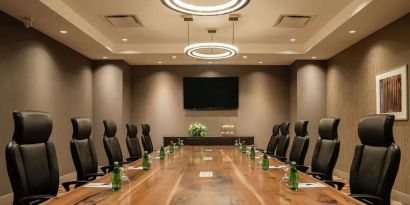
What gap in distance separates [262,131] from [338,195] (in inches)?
319

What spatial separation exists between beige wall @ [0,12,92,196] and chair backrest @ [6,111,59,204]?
2790mm

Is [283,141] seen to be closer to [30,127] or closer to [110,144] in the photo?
[110,144]

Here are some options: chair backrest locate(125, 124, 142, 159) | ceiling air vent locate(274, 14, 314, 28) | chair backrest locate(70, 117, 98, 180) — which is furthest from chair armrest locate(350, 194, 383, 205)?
ceiling air vent locate(274, 14, 314, 28)

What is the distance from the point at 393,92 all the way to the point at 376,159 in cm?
367

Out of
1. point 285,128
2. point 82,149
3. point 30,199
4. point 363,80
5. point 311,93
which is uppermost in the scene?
point 363,80

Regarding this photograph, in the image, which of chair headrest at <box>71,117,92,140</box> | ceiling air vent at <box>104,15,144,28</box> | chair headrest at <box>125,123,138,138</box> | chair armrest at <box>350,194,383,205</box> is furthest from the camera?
ceiling air vent at <box>104,15,144,28</box>

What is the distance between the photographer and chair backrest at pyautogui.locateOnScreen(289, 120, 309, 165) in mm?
4703

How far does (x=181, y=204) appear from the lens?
193cm

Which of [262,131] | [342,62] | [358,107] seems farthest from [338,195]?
[262,131]

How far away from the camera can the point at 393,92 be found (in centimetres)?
604

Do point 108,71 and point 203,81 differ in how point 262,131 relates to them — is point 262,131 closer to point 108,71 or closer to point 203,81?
point 203,81

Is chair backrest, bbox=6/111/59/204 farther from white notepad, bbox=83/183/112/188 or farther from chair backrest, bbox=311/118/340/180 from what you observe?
chair backrest, bbox=311/118/340/180

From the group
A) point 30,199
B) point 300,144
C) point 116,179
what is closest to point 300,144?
point 300,144

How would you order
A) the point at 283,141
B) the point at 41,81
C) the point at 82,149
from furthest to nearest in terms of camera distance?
1. the point at 41,81
2. the point at 283,141
3. the point at 82,149
